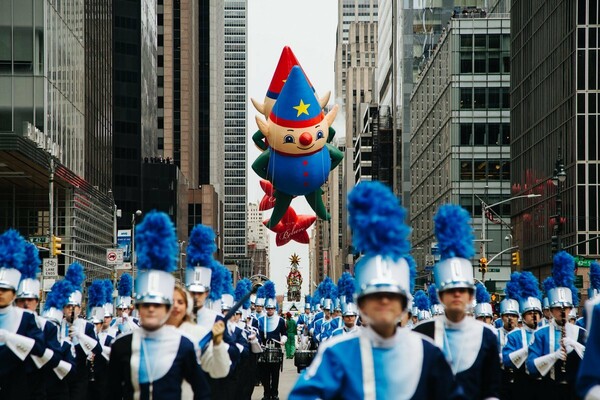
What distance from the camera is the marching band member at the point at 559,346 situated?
12.8m

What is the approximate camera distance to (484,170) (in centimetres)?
8075

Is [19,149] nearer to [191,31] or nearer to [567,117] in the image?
[567,117]

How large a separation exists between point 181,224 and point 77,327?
11363 centimetres

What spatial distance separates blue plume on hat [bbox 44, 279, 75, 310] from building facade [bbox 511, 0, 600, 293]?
36.3 m

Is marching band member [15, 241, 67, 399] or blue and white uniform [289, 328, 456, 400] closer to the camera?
blue and white uniform [289, 328, 456, 400]

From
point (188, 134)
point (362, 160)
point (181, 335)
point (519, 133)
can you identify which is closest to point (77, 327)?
point (181, 335)

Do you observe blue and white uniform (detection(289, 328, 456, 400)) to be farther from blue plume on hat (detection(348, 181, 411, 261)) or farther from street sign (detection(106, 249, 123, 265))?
street sign (detection(106, 249, 123, 265))

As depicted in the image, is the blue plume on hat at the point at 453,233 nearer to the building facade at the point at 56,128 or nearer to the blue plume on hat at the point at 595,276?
the blue plume on hat at the point at 595,276

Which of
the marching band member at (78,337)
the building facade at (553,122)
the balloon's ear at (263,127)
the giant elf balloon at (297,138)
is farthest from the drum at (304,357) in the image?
the building facade at (553,122)

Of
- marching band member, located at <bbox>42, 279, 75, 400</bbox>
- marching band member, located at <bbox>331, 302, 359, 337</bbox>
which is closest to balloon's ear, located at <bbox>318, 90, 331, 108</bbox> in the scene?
marching band member, located at <bbox>331, 302, 359, 337</bbox>

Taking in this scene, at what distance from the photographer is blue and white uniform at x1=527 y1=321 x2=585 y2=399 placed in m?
12.8

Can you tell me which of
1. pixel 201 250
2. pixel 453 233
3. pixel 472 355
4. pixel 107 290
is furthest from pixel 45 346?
pixel 107 290

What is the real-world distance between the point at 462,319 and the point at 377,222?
2570 millimetres

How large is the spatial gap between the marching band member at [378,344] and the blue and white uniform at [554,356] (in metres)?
6.58
